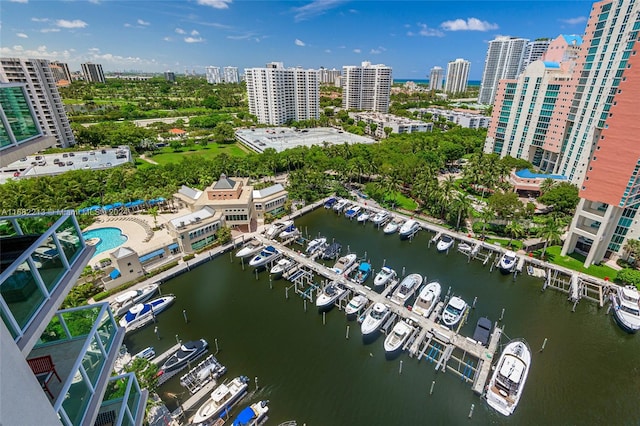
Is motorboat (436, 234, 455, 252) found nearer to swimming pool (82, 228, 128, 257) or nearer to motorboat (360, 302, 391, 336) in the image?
motorboat (360, 302, 391, 336)

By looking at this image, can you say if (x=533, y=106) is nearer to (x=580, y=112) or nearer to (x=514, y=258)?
(x=580, y=112)

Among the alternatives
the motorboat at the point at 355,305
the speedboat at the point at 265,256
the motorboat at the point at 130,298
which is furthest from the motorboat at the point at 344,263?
the motorboat at the point at 130,298

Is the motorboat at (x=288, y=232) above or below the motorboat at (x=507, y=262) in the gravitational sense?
above

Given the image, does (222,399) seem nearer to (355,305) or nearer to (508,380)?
(355,305)

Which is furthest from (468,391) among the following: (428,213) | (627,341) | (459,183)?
(459,183)

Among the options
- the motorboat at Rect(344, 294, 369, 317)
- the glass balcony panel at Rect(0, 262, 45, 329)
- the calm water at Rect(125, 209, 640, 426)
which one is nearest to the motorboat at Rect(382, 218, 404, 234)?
the calm water at Rect(125, 209, 640, 426)

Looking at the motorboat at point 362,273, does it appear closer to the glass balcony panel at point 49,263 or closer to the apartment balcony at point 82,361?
the apartment balcony at point 82,361
